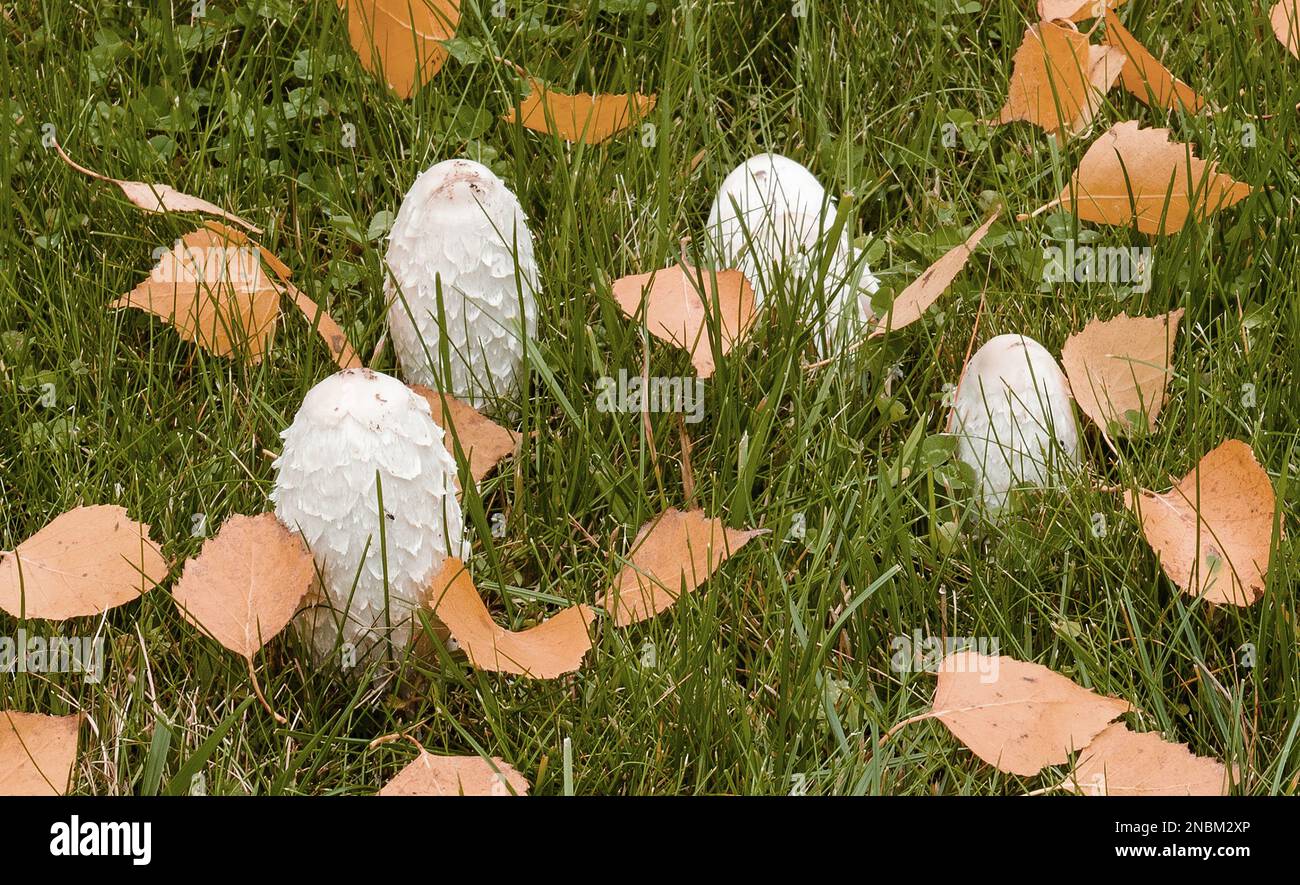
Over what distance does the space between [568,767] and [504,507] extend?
71 centimetres

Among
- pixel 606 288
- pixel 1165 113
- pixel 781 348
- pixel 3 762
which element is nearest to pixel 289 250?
pixel 606 288

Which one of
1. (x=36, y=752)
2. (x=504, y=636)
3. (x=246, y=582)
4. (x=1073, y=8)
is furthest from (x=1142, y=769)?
(x=1073, y=8)

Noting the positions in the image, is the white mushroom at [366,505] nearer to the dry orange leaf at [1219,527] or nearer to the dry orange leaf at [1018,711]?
the dry orange leaf at [1018,711]

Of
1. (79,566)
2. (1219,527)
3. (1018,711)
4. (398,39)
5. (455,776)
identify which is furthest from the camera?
(398,39)

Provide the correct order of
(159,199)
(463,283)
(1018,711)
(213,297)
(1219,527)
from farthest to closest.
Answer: (159,199) → (213,297) → (463,283) → (1219,527) → (1018,711)

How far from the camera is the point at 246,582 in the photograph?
6.86 ft

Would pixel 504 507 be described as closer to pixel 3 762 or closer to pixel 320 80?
pixel 3 762

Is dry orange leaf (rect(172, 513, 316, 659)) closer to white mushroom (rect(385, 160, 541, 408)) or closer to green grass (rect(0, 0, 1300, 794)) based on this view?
green grass (rect(0, 0, 1300, 794))

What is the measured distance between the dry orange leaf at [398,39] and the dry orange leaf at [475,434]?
95 cm

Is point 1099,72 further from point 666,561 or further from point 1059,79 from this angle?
point 666,561

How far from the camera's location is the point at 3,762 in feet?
6.53

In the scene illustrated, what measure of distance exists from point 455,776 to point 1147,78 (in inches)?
86.6

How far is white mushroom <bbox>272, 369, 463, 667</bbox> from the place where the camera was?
6.72ft

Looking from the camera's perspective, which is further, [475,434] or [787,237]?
[787,237]
